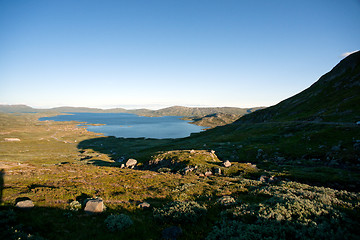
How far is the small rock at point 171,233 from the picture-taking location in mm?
9743

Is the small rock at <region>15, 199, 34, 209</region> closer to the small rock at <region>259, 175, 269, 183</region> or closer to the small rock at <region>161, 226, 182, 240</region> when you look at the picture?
the small rock at <region>161, 226, 182, 240</region>

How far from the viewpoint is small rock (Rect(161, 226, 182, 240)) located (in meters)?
9.74

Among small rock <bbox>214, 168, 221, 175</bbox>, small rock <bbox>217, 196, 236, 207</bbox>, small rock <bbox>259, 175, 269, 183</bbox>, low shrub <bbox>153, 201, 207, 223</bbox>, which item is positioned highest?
low shrub <bbox>153, 201, 207, 223</bbox>

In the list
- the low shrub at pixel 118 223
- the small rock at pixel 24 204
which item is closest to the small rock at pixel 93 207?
the low shrub at pixel 118 223

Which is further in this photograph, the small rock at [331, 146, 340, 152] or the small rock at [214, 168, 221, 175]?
the small rock at [331, 146, 340, 152]

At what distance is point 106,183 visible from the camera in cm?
2267

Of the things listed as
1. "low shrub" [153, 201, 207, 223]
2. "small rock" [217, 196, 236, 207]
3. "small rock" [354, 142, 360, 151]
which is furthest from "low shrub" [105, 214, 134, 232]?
"small rock" [354, 142, 360, 151]

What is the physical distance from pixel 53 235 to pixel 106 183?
1352cm

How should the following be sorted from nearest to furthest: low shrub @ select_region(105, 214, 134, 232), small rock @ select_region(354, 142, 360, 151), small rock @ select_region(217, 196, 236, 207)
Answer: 1. low shrub @ select_region(105, 214, 134, 232)
2. small rock @ select_region(217, 196, 236, 207)
3. small rock @ select_region(354, 142, 360, 151)

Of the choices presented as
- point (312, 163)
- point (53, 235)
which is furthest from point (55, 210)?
point (312, 163)

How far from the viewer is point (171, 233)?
999cm

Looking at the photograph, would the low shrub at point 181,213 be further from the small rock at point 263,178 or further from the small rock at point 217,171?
the small rock at point 217,171

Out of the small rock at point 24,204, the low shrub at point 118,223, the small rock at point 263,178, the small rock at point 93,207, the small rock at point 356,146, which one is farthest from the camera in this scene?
the small rock at point 356,146

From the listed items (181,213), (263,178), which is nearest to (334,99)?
(263,178)
